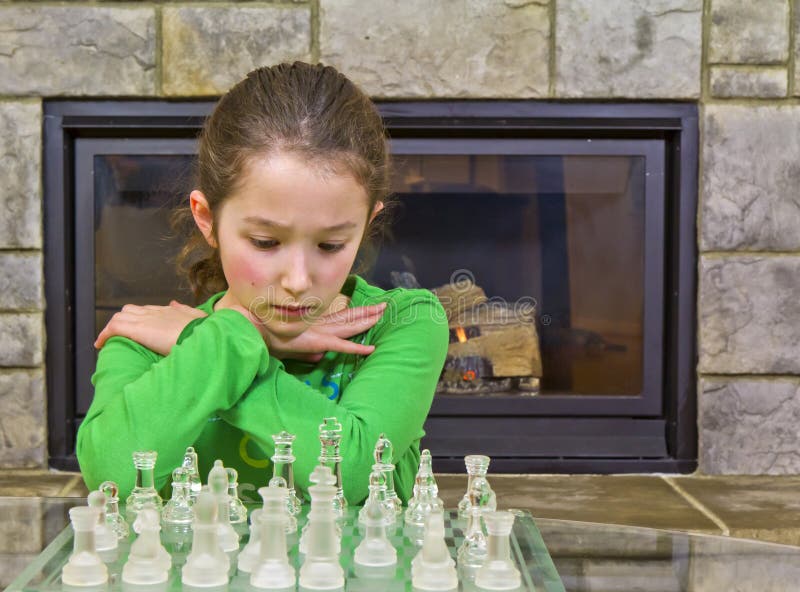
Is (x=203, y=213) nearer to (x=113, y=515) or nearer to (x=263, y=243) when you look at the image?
(x=263, y=243)

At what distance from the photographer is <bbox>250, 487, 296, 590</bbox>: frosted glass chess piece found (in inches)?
27.9

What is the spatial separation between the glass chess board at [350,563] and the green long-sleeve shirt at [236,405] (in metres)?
0.16

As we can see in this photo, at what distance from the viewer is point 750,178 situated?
235 cm

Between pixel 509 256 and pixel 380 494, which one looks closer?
pixel 380 494

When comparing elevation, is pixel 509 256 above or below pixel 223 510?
above

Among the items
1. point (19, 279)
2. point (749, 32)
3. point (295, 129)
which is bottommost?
point (19, 279)

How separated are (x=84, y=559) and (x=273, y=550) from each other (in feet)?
0.45

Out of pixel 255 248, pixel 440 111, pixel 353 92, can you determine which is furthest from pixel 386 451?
pixel 440 111

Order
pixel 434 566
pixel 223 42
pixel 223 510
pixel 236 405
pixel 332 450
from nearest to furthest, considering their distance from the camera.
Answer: pixel 434 566, pixel 223 510, pixel 332 450, pixel 236 405, pixel 223 42

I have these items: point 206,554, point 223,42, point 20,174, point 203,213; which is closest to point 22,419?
point 20,174

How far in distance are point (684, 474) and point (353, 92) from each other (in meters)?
1.59

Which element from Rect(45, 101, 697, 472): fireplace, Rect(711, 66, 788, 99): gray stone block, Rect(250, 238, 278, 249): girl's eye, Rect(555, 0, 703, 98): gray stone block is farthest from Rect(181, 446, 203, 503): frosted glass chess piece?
Rect(711, 66, 788, 99): gray stone block

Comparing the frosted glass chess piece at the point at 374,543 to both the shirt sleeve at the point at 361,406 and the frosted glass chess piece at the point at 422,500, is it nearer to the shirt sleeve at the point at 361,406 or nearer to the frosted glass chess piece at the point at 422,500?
the frosted glass chess piece at the point at 422,500

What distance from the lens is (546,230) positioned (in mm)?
2521
